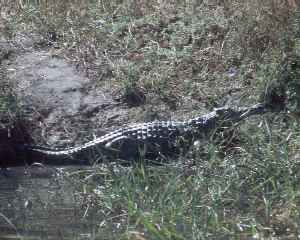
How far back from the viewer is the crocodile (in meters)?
9.29

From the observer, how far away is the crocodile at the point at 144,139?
9289 millimetres

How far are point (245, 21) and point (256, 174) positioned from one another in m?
4.88

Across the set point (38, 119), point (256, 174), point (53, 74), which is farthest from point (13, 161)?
point (256, 174)

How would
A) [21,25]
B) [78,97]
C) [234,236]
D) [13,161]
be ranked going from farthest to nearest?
[21,25]
[78,97]
[13,161]
[234,236]

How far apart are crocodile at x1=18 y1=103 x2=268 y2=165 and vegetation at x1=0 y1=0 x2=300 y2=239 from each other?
421 mm

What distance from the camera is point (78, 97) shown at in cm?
1075

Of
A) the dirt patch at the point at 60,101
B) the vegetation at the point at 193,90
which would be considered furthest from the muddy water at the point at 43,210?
the dirt patch at the point at 60,101

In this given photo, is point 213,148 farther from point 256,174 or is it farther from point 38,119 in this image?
point 38,119

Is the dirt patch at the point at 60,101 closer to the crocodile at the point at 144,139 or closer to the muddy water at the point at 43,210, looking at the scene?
the crocodile at the point at 144,139

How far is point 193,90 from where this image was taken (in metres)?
10.7

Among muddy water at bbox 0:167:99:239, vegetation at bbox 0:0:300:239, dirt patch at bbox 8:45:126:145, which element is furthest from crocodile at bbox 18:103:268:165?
muddy water at bbox 0:167:99:239

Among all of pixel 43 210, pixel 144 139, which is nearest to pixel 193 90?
pixel 144 139

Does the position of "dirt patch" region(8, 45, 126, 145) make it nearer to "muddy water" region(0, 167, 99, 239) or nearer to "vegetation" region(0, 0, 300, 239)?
"vegetation" region(0, 0, 300, 239)

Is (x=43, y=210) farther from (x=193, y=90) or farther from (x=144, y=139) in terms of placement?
(x=193, y=90)
